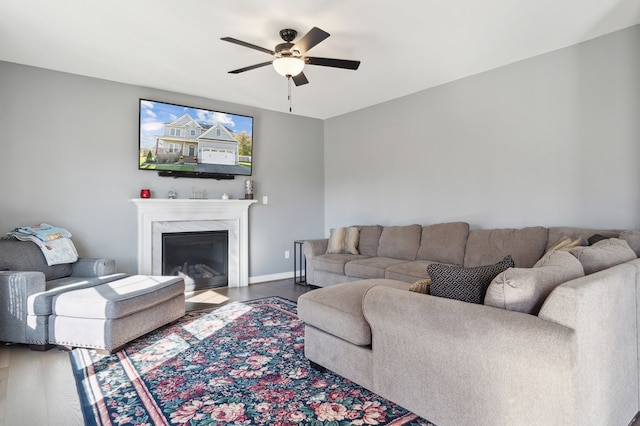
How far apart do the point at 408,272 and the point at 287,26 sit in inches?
99.3

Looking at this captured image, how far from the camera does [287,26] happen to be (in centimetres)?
293

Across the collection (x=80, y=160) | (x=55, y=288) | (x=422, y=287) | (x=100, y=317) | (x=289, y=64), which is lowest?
(x=100, y=317)

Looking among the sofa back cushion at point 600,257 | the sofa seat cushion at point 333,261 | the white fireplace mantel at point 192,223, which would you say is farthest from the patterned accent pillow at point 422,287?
the white fireplace mantel at point 192,223

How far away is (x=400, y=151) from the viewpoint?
4895mm

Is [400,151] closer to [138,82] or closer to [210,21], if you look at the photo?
[210,21]

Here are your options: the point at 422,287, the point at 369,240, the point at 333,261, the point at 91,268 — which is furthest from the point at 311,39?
the point at 91,268

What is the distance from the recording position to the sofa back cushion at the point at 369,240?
4766 millimetres

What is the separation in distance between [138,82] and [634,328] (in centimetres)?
496

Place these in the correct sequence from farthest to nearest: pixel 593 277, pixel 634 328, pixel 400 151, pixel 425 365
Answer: pixel 400 151 → pixel 634 328 → pixel 425 365 → pixel 593 277

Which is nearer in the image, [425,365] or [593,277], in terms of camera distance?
[593,277]

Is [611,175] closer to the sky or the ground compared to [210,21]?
closer to the ground

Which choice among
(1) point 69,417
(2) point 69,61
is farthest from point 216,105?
(1) point 69,417

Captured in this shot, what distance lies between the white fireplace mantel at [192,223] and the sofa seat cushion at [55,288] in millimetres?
910

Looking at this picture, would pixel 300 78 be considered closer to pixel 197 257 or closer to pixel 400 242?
pixel 400 242
